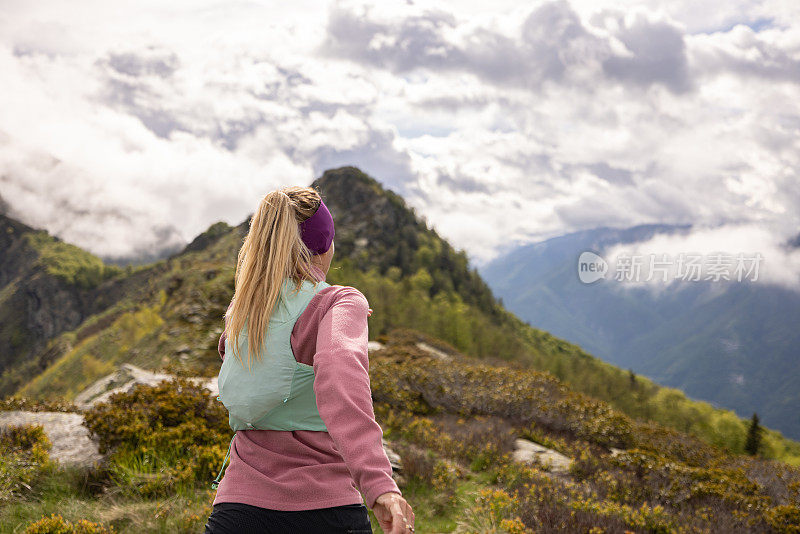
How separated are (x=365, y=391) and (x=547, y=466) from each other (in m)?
6.71

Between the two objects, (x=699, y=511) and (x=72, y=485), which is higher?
(x=699, y=511)

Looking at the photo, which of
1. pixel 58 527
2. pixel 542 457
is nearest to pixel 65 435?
pixel 58 527

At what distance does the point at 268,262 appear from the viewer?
1722 millimetres

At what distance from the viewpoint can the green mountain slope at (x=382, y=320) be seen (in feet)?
52.2

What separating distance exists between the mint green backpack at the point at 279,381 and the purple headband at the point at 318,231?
7.4 inches

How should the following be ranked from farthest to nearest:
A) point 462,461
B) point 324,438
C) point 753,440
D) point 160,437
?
point 753,440 → point 462,461 → point 160,437 → point 324,438

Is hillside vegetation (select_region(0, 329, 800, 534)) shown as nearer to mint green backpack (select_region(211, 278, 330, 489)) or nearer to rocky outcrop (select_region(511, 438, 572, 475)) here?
rocky outcrop (select_region(511, 438, 572, 475))

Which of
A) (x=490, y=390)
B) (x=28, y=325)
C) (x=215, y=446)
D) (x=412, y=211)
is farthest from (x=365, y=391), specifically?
(x=28, y=325)

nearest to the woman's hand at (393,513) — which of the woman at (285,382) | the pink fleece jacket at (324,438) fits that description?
the pink fleece jacket at (324,438)

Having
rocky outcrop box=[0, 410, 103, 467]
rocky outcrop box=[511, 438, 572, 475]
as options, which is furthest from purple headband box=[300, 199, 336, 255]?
rocky outcrop box=[511, 438, 572, 475]

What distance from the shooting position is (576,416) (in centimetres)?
979

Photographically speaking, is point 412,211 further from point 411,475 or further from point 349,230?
point 411,475

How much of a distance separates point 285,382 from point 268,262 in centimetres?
43

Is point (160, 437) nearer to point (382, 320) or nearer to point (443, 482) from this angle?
point (443, 482)
